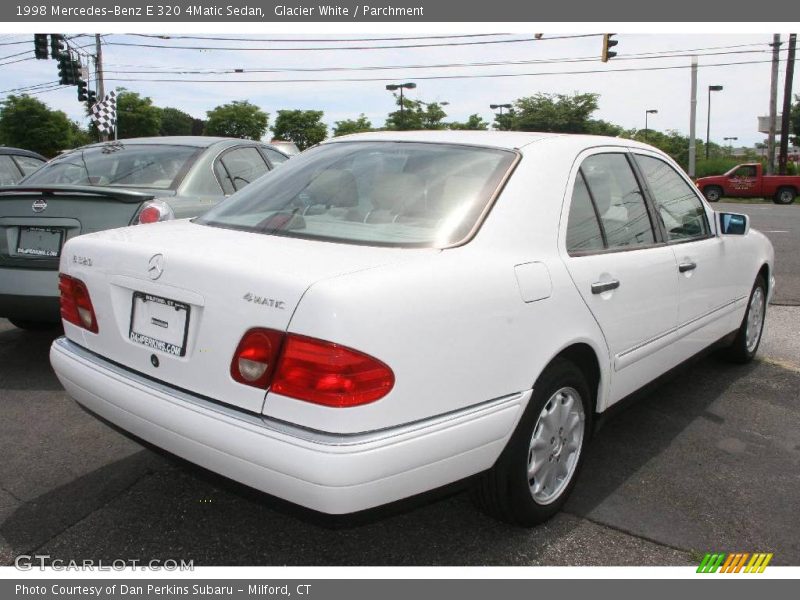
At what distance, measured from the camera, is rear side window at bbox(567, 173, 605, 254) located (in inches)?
113

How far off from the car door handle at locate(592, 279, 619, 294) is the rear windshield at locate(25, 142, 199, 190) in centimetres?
361

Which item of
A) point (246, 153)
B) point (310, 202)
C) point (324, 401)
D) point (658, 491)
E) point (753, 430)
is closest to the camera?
point (324, 401)

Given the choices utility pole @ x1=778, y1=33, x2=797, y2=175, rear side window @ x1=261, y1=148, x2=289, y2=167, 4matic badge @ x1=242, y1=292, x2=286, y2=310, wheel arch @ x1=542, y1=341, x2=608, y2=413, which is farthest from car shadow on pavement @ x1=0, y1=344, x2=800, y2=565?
utility pole @ x1=778, y1=33, x2=797, y2=175

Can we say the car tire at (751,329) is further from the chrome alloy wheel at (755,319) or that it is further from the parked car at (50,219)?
the parked car at (50,219)

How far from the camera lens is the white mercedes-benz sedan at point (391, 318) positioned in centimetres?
205

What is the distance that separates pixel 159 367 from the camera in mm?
2422

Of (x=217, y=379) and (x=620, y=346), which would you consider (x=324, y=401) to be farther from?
(x=620, y=346)

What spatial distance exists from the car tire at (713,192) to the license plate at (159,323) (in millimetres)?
29599

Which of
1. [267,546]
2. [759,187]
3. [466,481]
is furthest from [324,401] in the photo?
[759,187]

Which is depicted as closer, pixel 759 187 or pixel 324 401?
pixel 324 401

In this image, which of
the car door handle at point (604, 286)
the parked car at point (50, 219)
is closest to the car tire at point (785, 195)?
the parked car at point (50, 219)

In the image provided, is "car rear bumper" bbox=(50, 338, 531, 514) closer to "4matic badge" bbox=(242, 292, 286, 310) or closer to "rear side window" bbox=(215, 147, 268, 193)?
"4matic badge" bbox=(242, 292, 286, 310)

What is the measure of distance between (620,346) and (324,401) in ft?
5.08

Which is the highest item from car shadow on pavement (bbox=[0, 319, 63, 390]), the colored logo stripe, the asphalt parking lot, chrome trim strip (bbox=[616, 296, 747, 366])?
chrome trim strip (bbox=[616, 296, 747, 366])
